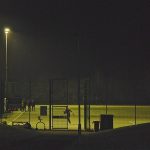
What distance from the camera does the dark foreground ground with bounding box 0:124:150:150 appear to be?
10078 millimetres

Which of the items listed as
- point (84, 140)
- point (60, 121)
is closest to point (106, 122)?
point (60, 121)

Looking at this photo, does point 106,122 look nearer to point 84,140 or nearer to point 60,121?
point 60,121

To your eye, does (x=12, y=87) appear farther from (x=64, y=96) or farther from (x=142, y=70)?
(x=142, y=70)

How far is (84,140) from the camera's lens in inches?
431

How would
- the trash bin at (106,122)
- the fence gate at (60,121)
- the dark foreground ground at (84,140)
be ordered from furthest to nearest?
1. the fence gate at (60,121)
2. the trash bin at (106,122)
3. the dark foreground ground at (84,140)

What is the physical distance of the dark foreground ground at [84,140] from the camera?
10078 millimetres

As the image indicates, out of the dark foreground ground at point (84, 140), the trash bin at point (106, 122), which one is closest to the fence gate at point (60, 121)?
the trash bin at point (106, 122)

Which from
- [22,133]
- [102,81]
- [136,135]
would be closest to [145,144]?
[136,135]

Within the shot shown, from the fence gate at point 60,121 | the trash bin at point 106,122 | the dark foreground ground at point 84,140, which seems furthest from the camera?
the fence gate at point 60,121

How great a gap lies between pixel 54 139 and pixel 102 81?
161ft

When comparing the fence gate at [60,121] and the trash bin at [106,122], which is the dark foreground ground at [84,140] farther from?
the fence gate at [60,121]

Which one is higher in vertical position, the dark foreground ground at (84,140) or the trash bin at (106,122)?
the dark foreground ground at (84,140)

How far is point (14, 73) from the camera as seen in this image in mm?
68812

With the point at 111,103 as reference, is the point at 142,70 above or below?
above
